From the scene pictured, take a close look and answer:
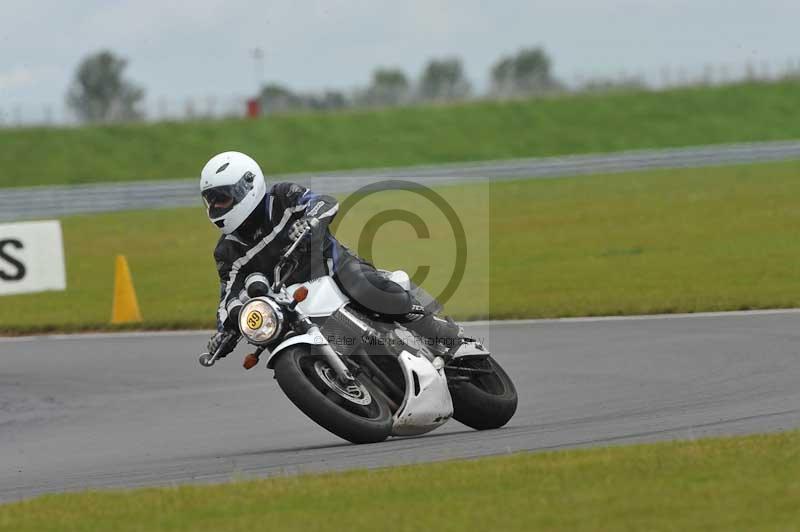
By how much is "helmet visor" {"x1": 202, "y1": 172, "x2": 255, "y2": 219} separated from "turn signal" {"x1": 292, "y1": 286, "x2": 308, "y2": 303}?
2.14ft

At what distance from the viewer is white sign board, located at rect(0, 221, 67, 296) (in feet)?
63.0

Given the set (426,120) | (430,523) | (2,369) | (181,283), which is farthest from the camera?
(426,120)

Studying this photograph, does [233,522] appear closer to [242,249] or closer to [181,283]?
[242,249]

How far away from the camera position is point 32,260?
1956cm

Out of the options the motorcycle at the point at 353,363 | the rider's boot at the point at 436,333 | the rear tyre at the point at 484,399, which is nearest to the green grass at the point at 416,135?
the rear tyre at the point at 484,399

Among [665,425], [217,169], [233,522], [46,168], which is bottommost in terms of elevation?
[46,168]

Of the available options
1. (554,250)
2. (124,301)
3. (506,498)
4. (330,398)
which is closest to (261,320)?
(330,398)

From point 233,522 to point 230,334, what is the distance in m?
2.68

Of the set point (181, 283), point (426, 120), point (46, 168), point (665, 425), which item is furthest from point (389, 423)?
point (426, 120)

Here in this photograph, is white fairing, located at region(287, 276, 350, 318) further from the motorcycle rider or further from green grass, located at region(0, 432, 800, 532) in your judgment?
green grass, located at region(0, 432, 800, 532)

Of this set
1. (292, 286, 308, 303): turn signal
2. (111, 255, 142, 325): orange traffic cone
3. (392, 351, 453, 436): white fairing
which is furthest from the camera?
(111, 255, 142, 325): orange traffic cone

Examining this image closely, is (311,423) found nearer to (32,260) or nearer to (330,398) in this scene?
(330,398)

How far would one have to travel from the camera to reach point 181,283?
23.0m

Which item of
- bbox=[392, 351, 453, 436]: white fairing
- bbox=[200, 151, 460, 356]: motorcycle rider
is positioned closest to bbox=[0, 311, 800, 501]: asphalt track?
Result: bbox=[392, 351, 453, 436]: white fairing
